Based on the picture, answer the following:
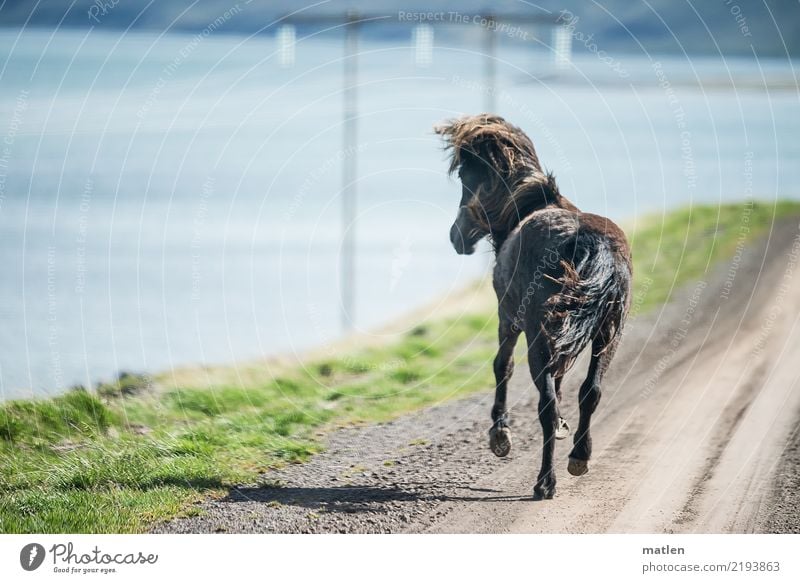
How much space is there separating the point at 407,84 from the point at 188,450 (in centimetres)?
408

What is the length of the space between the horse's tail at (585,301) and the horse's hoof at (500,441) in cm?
79

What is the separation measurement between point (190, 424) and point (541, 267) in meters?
3.37

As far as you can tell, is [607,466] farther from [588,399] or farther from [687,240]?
[687,240]

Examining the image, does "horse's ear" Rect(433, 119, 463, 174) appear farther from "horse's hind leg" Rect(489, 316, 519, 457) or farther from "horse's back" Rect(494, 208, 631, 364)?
"horse's hind leg" Rect(489, 316, 519, 457)

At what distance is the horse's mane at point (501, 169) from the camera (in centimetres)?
709

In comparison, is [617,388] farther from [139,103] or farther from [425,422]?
[139,103]

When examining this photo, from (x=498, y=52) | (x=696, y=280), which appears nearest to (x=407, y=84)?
(x=498, y=52)

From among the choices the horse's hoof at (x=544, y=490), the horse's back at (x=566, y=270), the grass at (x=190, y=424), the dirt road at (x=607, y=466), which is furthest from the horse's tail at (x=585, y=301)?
the grass at (x=190, y=424)

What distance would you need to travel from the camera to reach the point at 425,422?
8094 millimetres

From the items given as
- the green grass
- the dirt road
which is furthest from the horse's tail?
the green grass

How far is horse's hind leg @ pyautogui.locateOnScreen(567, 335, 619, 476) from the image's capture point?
6.52 m

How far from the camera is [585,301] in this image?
6293 mm

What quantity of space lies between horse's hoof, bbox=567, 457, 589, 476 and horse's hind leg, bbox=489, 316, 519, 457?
1.68 ft

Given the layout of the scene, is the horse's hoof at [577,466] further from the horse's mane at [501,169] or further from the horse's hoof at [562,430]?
the horse's mane at [501,169]
